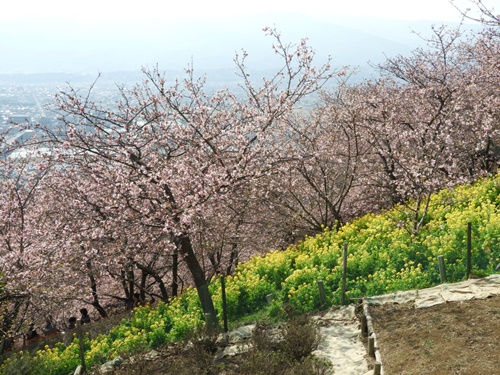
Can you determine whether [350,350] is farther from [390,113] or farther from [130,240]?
[390,113]

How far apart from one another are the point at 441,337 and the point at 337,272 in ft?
14.1

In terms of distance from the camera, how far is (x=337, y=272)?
1213 centimetres

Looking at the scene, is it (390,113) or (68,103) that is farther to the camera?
(390,113)

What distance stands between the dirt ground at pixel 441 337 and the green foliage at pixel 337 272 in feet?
4.97

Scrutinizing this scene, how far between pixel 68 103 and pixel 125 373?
599cm

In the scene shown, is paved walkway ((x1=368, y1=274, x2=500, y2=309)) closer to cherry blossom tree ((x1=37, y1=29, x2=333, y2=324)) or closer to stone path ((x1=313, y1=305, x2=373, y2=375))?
stone path ((x1=313, y1=305, x2=373, y2=375))

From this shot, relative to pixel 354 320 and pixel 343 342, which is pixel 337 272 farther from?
pixel 343 342

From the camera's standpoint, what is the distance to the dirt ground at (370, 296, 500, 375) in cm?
702

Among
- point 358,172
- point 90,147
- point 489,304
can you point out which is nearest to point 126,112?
point 90,147

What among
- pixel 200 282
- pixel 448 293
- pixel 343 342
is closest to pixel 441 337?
pixel 448 293

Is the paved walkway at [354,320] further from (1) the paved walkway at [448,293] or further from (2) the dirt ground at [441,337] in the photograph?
(2) the dirt ground at [441,337]

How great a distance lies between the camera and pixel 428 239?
12156 millimetres

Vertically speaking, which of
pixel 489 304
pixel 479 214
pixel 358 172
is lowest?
pixel 489 304

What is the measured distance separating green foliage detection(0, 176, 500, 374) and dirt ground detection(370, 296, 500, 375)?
4.97 feet
